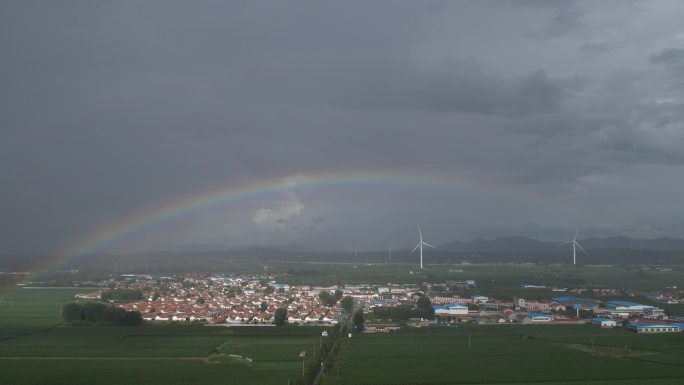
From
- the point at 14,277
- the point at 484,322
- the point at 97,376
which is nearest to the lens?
the point at 97,376

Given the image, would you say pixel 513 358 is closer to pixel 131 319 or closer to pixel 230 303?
pixel 131 319

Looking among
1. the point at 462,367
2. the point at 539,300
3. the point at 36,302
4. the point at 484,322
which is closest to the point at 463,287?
the point at 539,300

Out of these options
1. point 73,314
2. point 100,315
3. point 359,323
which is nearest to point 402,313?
point 359,323

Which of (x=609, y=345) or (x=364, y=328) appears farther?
(x=364, y=328)

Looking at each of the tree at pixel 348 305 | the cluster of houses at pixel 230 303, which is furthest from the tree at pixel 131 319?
the tree at pixel 348 305

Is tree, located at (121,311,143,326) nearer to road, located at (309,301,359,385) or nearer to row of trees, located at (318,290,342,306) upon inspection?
road, located at (309,301,359,385)

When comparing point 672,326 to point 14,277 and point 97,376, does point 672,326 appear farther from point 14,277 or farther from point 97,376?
point 14,277

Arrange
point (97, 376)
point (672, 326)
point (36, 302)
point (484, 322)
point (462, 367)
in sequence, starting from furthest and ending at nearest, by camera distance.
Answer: point (36, 302), point (484, 322), point (672, 326), point (462, 367), point (97, 376)
